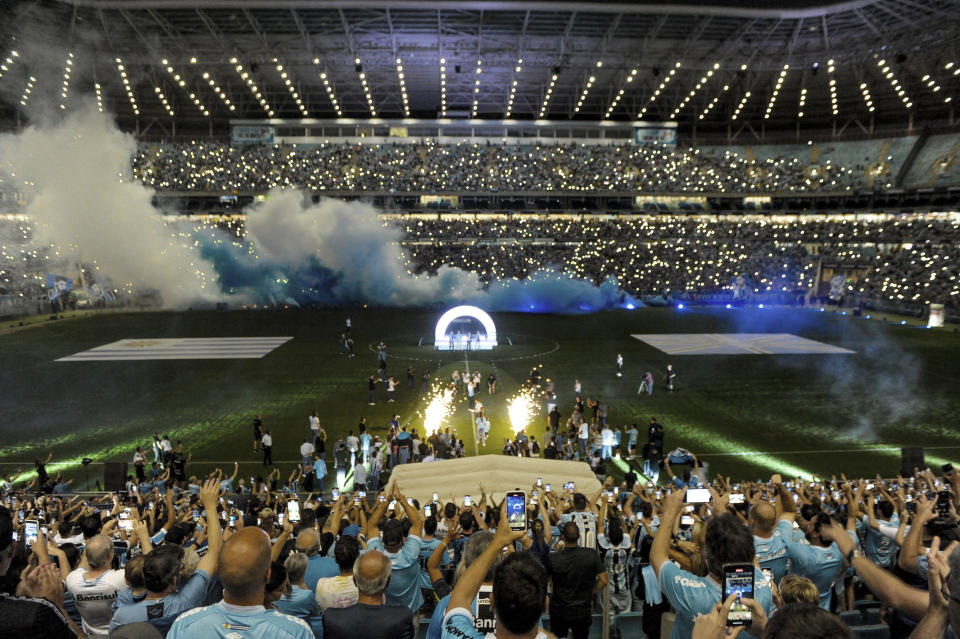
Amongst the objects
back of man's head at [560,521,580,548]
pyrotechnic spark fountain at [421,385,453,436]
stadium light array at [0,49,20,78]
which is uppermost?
stadium light array at [0,49,20,78]

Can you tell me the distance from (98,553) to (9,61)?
4611cm

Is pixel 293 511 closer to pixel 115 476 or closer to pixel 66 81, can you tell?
pixel 115 476

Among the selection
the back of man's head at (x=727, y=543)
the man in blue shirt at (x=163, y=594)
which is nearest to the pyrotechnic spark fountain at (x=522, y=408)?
the man in blue shirt at (x=163, y=594)

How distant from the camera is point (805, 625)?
80.2 inches

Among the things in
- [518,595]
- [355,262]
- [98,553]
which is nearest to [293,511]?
[98,553]

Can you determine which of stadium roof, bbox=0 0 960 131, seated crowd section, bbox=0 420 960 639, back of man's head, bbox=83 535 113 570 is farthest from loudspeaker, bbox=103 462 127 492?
stadium roof, bbox=0 0 960 131

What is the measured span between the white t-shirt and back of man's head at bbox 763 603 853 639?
168 inches

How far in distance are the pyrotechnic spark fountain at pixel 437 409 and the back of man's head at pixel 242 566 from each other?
16.4 metres

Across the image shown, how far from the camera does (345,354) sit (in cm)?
3189

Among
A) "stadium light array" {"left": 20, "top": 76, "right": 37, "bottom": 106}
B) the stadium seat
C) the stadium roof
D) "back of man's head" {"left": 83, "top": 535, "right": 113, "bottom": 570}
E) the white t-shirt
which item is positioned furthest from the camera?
"stadium light array" {"left": 20, "top": 76, "right": 37, "bottom": 106}

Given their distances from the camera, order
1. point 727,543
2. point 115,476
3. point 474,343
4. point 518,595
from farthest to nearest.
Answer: point 474,343, point 115,476, point 727,543, point 518,595

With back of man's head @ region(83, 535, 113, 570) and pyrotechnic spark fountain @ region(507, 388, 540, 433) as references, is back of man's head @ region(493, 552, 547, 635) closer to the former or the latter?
back of man's head @ region(83, 535, 113, 570)

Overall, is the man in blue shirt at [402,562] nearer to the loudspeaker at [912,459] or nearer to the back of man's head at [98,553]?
the back of man's head at [98,553]

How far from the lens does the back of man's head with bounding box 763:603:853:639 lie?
200 centimetres
